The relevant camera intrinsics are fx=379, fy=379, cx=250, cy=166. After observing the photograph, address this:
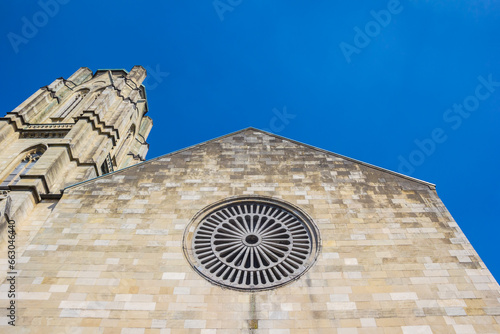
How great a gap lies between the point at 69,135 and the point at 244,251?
1186 centimetres

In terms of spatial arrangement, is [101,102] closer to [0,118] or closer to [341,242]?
[0,118]

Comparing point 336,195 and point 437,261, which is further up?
point 336,195

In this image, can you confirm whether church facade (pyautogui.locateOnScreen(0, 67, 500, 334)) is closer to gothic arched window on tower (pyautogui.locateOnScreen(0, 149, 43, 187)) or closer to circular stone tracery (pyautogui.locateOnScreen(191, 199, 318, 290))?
circular stone tracery (pyautogui.locateOnScreen(191, 199, 318, 290))

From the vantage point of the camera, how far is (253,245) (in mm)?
9562

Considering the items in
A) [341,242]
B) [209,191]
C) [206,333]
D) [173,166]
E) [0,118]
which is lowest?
[206,333]

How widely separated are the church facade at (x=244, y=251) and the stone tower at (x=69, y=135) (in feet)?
1.29

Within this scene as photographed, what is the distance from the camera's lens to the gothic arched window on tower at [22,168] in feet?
51.6

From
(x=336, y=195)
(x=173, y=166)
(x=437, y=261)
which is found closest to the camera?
(x=437, y=261)

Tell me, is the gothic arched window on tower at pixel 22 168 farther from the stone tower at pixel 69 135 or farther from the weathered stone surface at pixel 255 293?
the weathered stone surface at pixel 255 293

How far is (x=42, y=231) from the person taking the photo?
9.74 metres

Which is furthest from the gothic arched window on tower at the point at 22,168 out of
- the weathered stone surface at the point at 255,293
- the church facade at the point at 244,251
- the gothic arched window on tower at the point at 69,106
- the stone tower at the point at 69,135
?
the weathered stone surface at the point at 255,293

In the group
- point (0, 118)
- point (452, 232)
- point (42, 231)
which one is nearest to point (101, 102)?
point (0, 118)

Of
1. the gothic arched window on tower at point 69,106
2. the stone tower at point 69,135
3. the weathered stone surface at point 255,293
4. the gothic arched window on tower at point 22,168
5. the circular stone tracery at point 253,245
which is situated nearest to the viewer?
the weathered stone surface at point 255,293

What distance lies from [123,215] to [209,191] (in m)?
2.43
